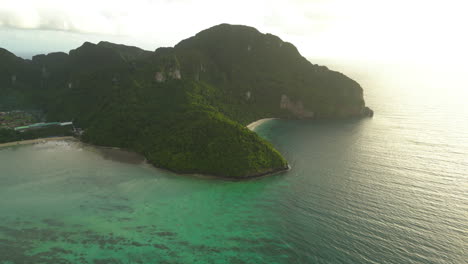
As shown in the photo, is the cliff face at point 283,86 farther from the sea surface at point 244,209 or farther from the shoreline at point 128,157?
the shoreline at point 128,157

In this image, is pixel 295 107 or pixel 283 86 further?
pixel 283 86

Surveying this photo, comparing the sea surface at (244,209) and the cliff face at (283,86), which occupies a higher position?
the cliff face at (283,86)

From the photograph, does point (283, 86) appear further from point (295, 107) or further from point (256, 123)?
point (256, 123)

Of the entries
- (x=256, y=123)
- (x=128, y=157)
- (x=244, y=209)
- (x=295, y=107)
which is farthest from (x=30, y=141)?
(x=295, y=107)

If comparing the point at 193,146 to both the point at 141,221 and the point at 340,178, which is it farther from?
the point at 340,178

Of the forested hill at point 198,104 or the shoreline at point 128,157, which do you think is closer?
the shoreline at point 128,157

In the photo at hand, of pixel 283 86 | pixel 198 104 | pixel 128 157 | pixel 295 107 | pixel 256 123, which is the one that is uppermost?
pixel 283 86

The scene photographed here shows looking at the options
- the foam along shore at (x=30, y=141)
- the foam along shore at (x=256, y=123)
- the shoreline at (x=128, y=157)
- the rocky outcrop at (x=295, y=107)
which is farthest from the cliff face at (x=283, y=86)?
the foam along shore at (x=30, y=141)

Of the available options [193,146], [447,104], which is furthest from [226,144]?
[447,104]
